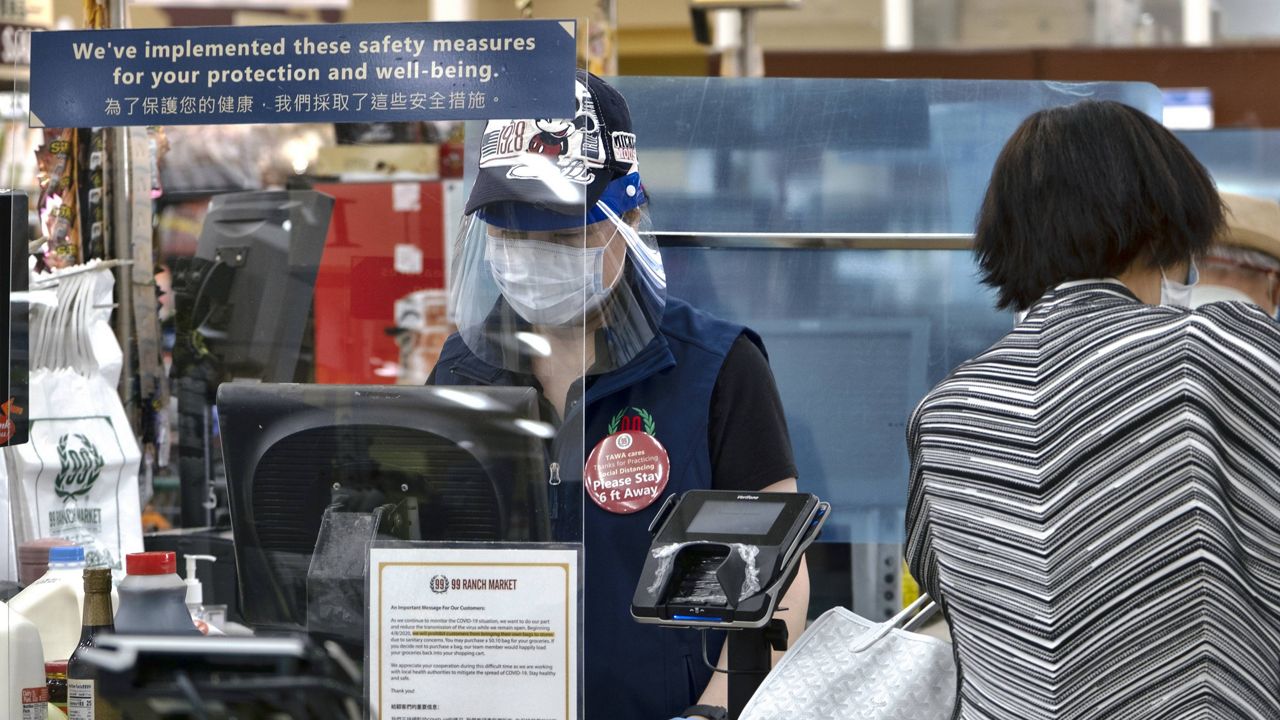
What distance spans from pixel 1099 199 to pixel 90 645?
1.24m

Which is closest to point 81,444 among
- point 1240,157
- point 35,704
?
point 35,704

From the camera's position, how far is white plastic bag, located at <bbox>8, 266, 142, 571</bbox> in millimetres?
2248

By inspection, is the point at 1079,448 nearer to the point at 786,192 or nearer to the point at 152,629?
the point at 152,629

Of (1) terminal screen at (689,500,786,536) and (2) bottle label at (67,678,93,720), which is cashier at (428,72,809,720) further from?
(2) bottle label at (67,678,93,720)

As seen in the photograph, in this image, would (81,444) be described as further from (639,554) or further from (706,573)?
(706,573)

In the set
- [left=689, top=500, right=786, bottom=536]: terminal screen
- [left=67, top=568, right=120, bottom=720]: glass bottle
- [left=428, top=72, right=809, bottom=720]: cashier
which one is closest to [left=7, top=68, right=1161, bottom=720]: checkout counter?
[left=428, top=72, right=809, bottom=720]: cashier

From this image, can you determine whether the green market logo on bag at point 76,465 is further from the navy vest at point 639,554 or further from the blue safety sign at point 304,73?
the navy vest at point 639,554

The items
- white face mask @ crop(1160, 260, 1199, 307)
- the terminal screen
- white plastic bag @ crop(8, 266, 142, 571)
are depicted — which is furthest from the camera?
white plastic bag @ crop(8, 266, 142, 571)

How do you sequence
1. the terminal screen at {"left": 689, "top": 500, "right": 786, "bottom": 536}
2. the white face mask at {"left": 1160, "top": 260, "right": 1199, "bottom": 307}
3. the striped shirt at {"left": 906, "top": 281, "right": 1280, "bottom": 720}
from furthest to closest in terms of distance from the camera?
the white face mask at {"left": 1160, "top": 260, "right": 1199, "bottom": 307} < the terminal screen at {"left": 689, "top": 500, "right": 786, "bottom": 536} < the striped shirt at {"left": 906, "top": 281, "right": 1280, "bottom": 720}

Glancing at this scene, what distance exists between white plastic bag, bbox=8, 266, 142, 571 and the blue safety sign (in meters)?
0.58

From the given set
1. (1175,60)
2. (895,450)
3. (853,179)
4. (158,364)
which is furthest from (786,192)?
(1175,60)

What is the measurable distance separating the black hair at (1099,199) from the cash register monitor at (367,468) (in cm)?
62

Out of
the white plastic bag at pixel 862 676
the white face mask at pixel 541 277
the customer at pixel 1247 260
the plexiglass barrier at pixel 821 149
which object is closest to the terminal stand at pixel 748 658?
the white plastic bag at pixel 862 676

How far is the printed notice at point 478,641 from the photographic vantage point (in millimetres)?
1563
